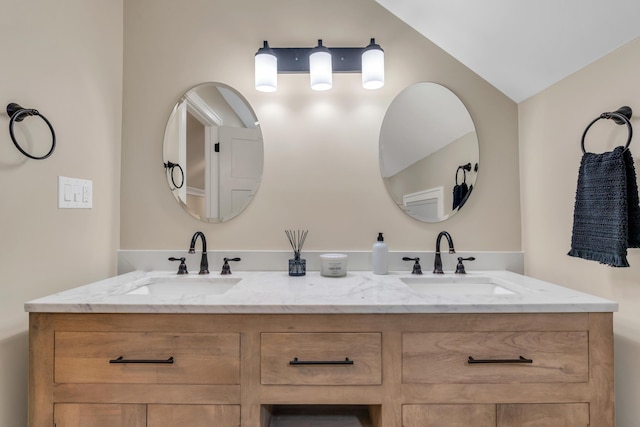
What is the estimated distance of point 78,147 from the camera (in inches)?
55.3

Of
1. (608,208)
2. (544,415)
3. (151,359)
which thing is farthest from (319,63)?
(544,415)

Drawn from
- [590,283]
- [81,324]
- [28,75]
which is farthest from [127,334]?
[590,283]

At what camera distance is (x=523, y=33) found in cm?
134

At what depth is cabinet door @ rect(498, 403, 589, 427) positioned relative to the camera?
1018mm

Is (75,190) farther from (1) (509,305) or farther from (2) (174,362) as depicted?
(1) (509,305)

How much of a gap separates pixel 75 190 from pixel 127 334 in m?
0.70

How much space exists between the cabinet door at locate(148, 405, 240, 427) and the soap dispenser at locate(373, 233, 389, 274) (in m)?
0.84

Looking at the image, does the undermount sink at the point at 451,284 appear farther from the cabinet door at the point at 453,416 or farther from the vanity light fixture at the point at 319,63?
the vanity light fixture at the point at 319,63

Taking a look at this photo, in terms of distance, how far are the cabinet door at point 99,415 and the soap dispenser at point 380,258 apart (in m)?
1.04

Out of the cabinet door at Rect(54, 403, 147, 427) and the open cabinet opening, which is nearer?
the cabinet door at Rect(54, 403, 147, 427)

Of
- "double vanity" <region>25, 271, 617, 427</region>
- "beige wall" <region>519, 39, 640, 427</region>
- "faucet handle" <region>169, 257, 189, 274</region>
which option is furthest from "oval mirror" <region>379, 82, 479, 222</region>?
"faucet handle" <region>169, 257, 189, 274</region>

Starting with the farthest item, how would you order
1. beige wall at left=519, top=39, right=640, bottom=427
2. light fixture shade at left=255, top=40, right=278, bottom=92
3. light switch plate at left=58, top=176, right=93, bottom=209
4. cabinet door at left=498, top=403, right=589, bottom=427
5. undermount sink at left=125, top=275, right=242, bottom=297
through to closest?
light fixture shade at left=255, top=40, right=278, bottom=92 → undermount sink at left=125, top=275, right=242, bottom=297 → light switch plate at left=58, top=176, right=93, bottom=209 → beige wall at left=519, top=39, right=640, bottom=427 → cabinet door at left=498, top=403, right=589, bottom=427

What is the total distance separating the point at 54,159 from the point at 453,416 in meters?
1.68

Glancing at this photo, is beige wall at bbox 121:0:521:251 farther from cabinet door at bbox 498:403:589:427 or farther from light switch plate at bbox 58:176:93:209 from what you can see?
cabinet door at bbox 498:403:589:427
